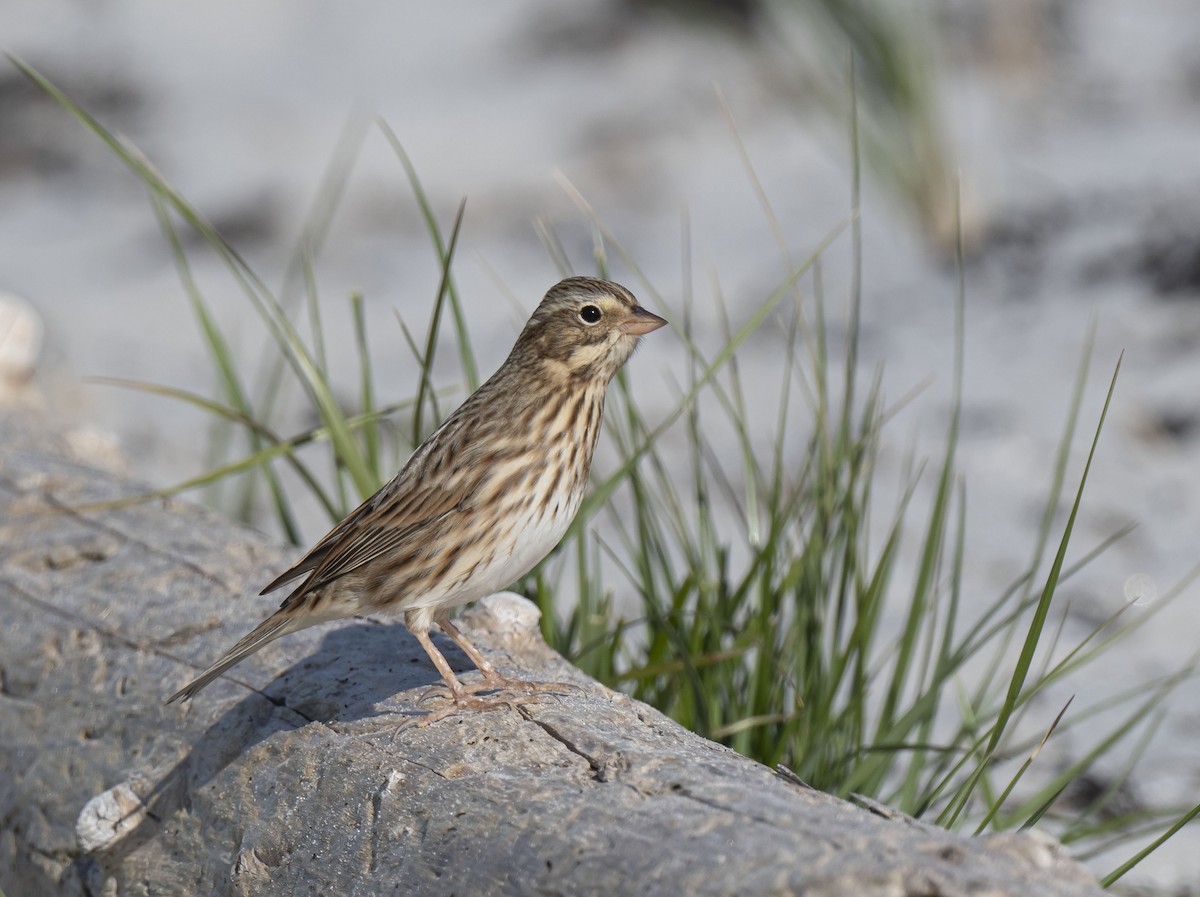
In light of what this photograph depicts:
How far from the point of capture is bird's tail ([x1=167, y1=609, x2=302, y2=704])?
2.84 meters

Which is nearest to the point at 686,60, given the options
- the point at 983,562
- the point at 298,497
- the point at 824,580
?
the point at 298,497

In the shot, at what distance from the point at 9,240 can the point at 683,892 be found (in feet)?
24.8

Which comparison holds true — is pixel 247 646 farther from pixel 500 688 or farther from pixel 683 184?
pixel 683 184

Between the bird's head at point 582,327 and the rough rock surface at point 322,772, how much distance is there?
1.69 ft

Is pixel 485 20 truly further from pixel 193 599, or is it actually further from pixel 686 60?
pixel 193 599

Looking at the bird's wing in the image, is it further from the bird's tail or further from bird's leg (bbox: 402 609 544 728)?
bird's leg (bbox: 402 609 544 728)

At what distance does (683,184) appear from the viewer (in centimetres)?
837

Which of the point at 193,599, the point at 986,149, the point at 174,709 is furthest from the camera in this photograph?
the point at 986,149

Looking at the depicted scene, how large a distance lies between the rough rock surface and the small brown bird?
0.49 ft

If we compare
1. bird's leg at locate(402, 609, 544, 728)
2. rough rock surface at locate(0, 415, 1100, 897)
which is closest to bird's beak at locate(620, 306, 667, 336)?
rough rock surface at locate(0, 415, 1100, 897)

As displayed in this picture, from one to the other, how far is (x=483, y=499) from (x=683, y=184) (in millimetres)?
5636

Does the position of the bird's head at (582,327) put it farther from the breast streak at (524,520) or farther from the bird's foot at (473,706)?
the bird's foot at (473,706)

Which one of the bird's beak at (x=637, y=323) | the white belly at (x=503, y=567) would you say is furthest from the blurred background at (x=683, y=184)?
the white belly at (x=503, y=567)

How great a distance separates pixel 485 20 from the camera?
364 inches
